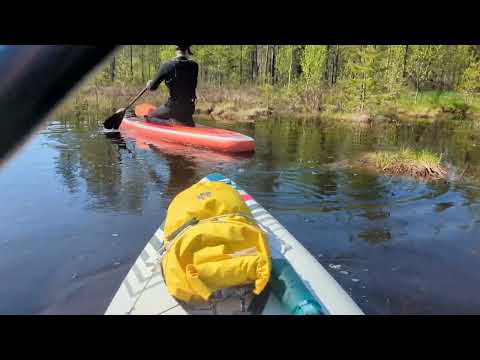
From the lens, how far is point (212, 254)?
188cm

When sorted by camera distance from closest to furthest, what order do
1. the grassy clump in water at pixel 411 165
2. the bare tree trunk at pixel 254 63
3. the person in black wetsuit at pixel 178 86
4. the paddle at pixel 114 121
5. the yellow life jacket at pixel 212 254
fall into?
the yellow life jacket at pixel 212 254
the grassy clump in water at pixel 411 165
the person in black wetsuit at pixel 178 86
the paddle at pixel 114 121
the bare tree trunk at pixel 254 63

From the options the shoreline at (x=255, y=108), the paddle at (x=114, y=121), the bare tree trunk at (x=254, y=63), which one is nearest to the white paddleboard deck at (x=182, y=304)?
the paddle at (x=114, y=121)

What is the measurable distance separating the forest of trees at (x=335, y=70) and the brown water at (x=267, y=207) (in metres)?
5.83

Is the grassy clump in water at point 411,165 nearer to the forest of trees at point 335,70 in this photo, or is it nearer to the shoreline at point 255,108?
the forest of trees at point 335,70

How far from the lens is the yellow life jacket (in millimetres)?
1852

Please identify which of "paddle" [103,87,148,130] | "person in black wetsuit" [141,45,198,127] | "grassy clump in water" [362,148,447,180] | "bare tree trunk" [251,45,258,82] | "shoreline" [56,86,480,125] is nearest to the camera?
"grassy clump in water" [362,148,447,180]

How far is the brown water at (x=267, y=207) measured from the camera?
2.84 meters

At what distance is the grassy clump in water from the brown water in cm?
29

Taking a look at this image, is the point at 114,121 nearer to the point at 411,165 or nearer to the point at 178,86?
the point at 178,86

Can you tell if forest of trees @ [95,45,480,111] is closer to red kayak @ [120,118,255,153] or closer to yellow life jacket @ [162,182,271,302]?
red kayak @ [120,118,255,153]

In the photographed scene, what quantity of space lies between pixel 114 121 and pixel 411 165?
6006 mm

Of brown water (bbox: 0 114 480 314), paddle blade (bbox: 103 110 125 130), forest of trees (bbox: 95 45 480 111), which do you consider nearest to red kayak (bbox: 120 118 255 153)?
brown water (bbox: 0 114 480 314)
